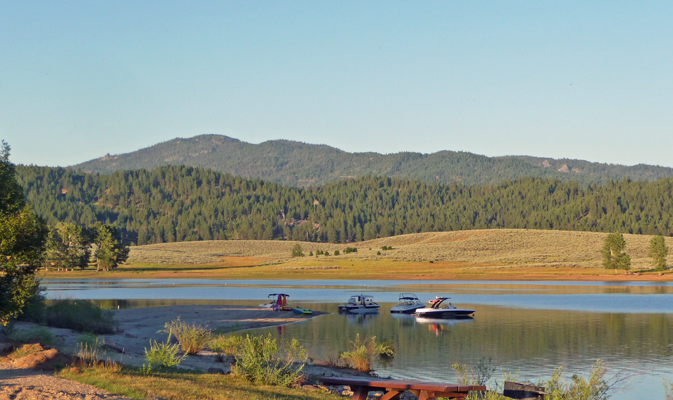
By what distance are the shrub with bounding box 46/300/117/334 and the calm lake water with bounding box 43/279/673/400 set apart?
28.3 feet

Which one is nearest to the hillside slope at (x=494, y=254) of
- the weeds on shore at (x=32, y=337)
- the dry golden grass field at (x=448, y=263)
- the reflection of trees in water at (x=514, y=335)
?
the dry golden grass field at (x=448, y=263)

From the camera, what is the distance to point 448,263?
346 ft

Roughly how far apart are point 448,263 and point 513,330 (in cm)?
7111

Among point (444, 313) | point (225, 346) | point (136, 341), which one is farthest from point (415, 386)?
point (444, 313)

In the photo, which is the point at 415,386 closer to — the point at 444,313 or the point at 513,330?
the point at 513,330

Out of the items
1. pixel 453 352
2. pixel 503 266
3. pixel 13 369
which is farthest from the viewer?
pixel 503 266

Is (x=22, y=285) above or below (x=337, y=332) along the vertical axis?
above

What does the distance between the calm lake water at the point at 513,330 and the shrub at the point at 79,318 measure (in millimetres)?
8622

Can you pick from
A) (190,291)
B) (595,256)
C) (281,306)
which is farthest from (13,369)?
(595,256)

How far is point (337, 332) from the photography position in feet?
118

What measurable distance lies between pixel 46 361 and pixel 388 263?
92456mm

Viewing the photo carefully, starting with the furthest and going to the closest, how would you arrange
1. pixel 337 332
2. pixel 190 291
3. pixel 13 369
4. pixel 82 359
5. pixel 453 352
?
pixel 190 291, pixel 337 332, pixel 453 352, pixel 82 359, pixel 13 369

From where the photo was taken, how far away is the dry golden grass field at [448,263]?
298 ft

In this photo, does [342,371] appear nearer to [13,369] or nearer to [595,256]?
[13,369]
